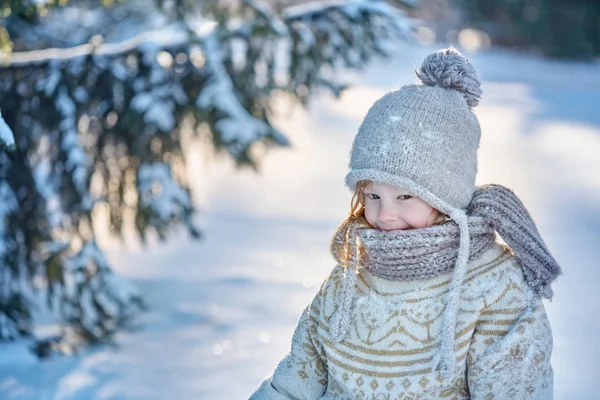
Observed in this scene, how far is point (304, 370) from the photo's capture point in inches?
88.4

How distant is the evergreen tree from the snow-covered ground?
0.33m

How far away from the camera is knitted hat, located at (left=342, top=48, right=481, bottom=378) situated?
6.56 ft

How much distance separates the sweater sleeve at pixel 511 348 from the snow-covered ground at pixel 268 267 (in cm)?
71

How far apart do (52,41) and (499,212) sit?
3.96 meters

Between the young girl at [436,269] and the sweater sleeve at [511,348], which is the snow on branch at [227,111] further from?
the sweater sleeve at [511,348]

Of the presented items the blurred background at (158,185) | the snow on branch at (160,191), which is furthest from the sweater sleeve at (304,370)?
the snow on branch at (160,191)

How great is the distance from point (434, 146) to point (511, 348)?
527mm

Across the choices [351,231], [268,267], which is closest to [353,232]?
[351,231]

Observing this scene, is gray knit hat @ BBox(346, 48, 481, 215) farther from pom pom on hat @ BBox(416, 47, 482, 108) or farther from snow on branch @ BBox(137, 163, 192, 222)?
snow on branch @ BBox(137, 163, 192, 222)

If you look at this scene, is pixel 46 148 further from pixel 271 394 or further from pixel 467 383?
pixel 467 383

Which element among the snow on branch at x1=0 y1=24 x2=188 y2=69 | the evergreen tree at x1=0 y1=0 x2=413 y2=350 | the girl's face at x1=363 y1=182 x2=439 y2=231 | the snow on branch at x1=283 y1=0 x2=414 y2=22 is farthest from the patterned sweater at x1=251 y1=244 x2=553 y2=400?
the snow on branch at x1=0 y1=24 x2=188 y2=69

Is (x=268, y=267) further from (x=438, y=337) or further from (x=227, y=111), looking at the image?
(x=438, y=337)

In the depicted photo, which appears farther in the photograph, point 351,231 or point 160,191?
point 160,191

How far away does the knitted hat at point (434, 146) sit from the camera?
200 centimetres
